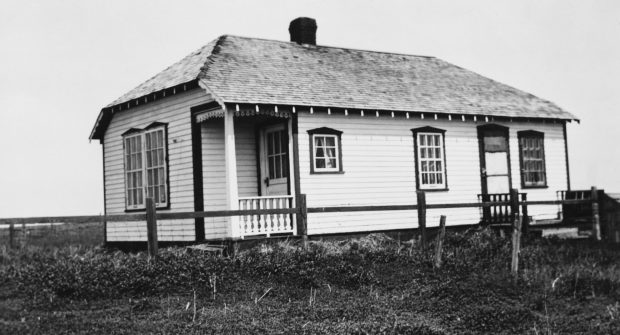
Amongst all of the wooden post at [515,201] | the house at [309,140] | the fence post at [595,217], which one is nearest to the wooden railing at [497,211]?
the house at [309,140]

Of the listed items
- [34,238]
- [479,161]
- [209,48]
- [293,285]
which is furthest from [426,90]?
[34,238]

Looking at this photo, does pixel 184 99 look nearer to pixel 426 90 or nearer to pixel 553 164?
pixel 426 90

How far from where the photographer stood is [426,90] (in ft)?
75.0

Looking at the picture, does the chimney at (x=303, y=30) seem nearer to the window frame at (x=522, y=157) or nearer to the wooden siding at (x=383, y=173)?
the wooden siding at (x=383, y=173)

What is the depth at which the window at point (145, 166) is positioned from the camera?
19891mm

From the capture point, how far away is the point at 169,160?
19516mm

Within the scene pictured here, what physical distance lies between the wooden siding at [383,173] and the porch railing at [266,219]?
0.66 meters

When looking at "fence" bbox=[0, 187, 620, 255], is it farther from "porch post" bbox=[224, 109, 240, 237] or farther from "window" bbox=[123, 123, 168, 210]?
"window" bbox=[123, 123, 168, 210]

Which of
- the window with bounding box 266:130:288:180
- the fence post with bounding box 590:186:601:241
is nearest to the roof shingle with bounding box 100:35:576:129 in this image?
the window with bounding box 266:130:288:180

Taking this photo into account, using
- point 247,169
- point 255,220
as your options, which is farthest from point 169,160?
point 255,220

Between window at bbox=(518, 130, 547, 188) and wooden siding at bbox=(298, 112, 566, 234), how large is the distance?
26 cm

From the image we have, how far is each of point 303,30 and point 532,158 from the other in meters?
8.46

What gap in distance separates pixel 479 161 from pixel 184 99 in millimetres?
9153

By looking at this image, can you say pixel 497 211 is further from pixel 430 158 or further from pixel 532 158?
pixel 532 158
